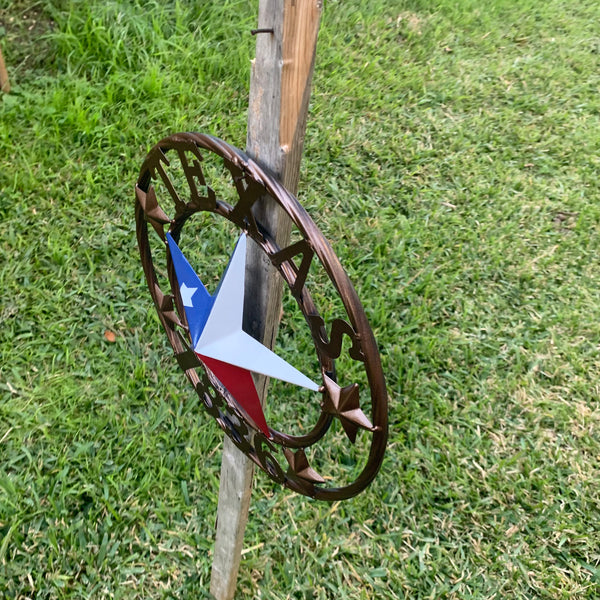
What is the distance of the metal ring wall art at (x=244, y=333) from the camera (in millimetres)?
821

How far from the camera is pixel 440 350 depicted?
2.44 metres

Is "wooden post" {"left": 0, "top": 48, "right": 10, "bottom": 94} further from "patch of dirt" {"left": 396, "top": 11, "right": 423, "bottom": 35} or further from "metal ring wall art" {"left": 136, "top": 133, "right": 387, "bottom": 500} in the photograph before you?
"patch of dirt" {"left": 396, "top": 11, "right": 423, "bottom": 35}

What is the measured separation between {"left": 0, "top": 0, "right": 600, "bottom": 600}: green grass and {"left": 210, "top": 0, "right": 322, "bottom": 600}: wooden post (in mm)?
1146

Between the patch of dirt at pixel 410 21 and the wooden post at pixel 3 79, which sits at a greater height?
the patch of dirt at pixel 410 21

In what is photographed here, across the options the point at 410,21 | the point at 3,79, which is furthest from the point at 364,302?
the point at 410,21

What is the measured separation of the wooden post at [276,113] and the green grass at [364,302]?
3.76 feet

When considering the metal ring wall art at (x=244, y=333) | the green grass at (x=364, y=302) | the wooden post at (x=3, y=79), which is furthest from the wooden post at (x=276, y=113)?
the wooden post at (x=3, y=79)

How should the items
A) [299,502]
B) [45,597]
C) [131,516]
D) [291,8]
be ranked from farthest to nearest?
[299,502] → [131,516] → [45,597] → [291,8]

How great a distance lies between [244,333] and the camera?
994 millimetres

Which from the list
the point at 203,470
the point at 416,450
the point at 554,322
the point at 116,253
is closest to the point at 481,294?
the point at 554,322

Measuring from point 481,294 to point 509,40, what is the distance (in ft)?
8.13

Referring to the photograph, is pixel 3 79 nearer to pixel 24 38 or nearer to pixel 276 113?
pixel 24 38

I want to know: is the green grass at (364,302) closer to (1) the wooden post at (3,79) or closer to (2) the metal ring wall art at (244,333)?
(1) the wooden post at (3,79)

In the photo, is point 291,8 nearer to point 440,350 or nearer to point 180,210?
point 180,210
